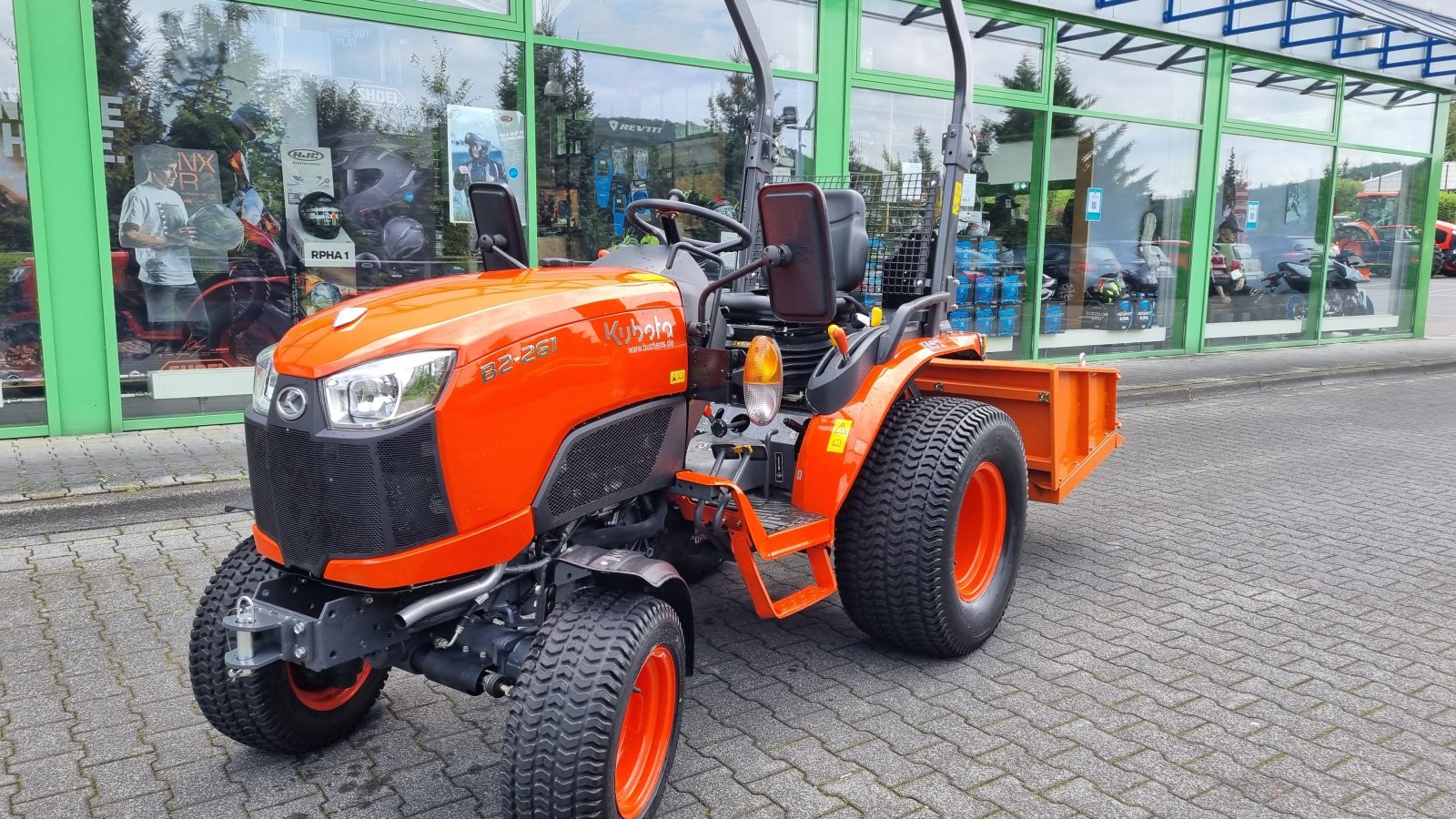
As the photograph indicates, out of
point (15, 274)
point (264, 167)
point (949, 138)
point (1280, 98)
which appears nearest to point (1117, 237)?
point (1280, 98)

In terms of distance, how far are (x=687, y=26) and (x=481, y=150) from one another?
6.47ft

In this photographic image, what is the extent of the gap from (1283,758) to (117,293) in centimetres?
660

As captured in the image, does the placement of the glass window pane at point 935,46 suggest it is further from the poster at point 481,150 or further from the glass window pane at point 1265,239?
the glass window pane at point 1265,239

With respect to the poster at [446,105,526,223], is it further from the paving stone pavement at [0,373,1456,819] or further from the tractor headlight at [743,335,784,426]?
the tractor headlight at [743,335,784,426]

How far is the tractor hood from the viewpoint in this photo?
7.78 feet

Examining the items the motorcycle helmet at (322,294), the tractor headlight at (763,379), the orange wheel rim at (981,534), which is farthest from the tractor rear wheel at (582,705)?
the motorcycle helmet at (322,294)

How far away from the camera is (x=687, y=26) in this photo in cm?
839

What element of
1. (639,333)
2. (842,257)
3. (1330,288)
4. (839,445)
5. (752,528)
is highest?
(842,257)

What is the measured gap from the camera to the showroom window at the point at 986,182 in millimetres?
9523

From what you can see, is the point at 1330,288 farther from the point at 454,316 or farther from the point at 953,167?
the point at 454,316

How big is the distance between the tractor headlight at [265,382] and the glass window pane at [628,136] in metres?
5.45

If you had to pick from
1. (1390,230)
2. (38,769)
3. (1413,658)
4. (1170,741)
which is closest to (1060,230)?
(1390,230)

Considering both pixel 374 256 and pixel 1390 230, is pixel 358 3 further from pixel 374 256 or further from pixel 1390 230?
pixel 1390 230

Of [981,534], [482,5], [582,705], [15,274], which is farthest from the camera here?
[482,5]
